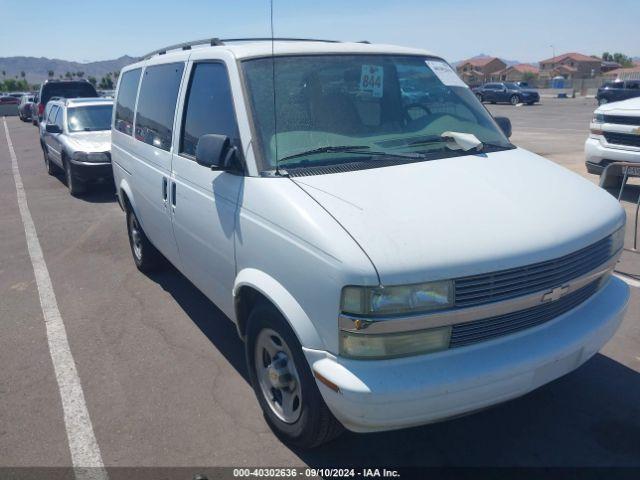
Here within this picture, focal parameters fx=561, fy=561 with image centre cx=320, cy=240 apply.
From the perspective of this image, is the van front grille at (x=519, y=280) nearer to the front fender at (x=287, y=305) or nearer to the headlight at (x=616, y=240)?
the headlight at (x=616, y=240)

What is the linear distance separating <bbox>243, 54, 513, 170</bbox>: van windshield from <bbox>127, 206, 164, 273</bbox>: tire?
275 centimetres

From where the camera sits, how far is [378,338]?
2.46m

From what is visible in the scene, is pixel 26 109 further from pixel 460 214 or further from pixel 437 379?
pixel 437 379

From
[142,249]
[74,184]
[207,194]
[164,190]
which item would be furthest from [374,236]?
[74,184]

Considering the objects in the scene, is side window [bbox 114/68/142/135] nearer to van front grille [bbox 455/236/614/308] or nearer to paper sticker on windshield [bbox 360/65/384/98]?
paper sticker on windshield [bbox 360/65/384/98]

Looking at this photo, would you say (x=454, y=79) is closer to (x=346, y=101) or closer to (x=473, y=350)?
(x=346, y=101)

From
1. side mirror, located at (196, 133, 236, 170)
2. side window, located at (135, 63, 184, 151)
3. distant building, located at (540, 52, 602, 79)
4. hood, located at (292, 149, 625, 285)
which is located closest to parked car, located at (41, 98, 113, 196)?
side window, located at (135, 63, 184, 151)

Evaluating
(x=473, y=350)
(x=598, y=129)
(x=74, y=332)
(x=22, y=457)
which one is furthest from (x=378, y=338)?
(x=598, y=129)

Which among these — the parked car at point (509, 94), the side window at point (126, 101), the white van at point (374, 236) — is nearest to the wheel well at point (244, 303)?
the white van at point (374, 236)

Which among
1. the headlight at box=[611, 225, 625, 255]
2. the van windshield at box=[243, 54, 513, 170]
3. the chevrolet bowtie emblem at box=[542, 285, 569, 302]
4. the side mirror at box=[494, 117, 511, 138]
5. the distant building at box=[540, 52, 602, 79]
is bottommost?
the distant building at box=[540, 52, 602, 79]

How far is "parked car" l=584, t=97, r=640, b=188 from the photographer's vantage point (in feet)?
27.4

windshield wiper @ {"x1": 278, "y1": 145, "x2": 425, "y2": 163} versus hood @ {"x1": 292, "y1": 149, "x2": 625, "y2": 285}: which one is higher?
windshield wiper @ {"x1": 278, "y1": 145, "x2": 425, "y2": 163}

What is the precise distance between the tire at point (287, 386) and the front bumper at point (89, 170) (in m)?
7.76

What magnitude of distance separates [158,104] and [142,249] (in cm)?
178
